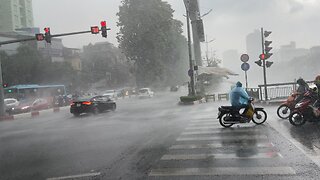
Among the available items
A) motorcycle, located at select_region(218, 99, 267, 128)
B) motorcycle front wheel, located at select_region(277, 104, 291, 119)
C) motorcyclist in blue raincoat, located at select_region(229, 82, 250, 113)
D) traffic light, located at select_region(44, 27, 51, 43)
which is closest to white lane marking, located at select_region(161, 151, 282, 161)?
motorcycle, located at select_region(218, 99, 267, 128)

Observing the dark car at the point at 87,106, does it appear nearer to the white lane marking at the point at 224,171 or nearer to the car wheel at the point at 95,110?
the car wheel at the point at 95,110

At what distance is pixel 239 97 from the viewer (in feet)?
41.3

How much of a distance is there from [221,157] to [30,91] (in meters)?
39.4

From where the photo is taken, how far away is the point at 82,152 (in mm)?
9445

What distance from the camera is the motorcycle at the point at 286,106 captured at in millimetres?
13633

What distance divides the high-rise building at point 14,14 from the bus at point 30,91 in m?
45.0

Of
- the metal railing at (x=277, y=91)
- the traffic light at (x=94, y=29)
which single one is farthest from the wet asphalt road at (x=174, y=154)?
the metal railing at (x=277, y=91)

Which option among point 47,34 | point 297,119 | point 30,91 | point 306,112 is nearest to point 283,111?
point 297,119

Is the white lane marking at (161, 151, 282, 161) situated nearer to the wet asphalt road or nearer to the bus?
the wet asphalt road

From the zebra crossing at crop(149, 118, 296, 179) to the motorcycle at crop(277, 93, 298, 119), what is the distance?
3060mm

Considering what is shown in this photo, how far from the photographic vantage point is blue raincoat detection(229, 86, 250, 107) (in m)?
12.5

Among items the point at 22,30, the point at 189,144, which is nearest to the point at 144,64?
the point at 22,30

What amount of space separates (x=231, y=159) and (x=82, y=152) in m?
3.99

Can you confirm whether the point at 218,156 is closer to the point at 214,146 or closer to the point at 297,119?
the point at 214,146
